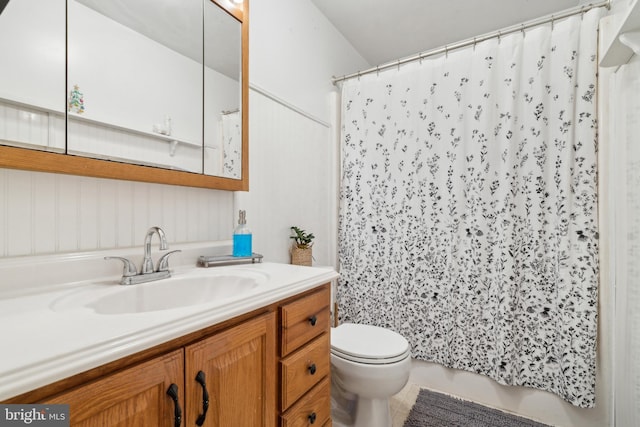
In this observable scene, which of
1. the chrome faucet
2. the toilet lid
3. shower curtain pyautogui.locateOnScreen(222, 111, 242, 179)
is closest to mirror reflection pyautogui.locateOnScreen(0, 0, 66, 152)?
the chrome faucet

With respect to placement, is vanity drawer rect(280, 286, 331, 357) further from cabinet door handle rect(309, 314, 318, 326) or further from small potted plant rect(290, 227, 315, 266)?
small potted plant rect(290, 227, 315, 266)

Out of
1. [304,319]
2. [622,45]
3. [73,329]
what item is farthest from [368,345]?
[622,45]

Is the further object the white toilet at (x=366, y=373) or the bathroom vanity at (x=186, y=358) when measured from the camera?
the white toilet at (x=366, y=373)

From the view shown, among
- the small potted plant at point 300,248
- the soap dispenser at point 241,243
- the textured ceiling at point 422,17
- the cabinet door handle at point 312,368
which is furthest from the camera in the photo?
the textured ceiling at point 422,17

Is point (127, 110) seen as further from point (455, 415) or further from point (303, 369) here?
point (455, 415)

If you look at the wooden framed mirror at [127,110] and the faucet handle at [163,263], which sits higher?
the wooden framed mirror at [127,110]

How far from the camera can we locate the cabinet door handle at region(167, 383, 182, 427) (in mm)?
595

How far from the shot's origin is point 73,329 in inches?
21.8

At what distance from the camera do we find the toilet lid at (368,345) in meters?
1.32

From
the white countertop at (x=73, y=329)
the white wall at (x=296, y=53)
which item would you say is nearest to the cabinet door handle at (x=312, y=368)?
the white countertop at (x=73, y=329)

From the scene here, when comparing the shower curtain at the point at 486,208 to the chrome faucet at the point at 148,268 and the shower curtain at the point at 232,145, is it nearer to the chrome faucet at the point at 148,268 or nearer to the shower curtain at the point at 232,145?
the shower curtain at the point at 232,145

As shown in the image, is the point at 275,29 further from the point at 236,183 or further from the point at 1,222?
the point at 1,222

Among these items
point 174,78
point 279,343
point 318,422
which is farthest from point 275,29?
point 318,422

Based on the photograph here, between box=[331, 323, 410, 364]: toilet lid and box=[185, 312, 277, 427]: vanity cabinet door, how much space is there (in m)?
0.58
